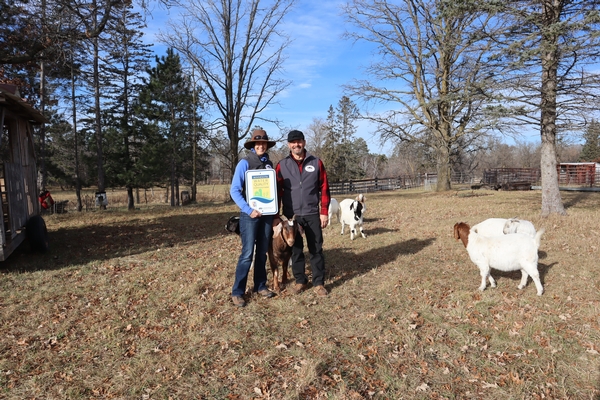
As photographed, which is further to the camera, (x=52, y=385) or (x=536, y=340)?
(x=536, y=340)

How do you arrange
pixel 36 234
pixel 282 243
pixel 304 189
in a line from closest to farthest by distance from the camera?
pixel 304 189 < pixel 282 243 < pixel 36 234

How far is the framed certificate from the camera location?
4.66 m

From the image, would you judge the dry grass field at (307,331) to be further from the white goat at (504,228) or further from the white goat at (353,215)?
the white goat at (353,215)

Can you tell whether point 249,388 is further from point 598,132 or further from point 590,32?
point 598,132

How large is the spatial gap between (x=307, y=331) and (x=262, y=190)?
190 centimetres

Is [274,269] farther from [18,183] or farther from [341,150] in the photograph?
[341,150]

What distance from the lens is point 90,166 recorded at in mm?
23594

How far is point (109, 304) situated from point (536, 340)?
579cm

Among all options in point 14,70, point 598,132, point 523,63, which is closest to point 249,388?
point 523,63

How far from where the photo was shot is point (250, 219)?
484 centimetres

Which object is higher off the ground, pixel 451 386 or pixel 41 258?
pixel 41 258

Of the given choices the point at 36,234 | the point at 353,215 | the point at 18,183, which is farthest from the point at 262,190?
the point at 18,183

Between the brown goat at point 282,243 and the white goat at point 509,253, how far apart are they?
2878 mm

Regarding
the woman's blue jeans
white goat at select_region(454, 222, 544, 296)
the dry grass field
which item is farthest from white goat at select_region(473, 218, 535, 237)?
the woman's blue jeans
